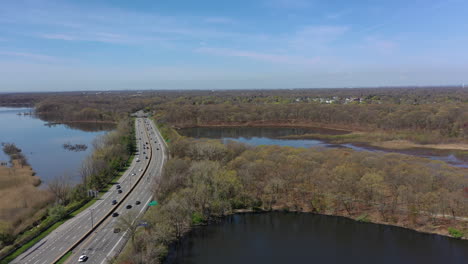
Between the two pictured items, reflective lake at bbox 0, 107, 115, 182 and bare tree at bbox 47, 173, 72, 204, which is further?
reflective lake at bbox 0, 107, 115, 182

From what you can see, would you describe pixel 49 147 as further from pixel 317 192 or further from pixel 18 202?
pixel 317 192

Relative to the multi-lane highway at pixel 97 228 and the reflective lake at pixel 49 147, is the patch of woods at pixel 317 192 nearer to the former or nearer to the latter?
the multi-lane highway at pixel 97 228

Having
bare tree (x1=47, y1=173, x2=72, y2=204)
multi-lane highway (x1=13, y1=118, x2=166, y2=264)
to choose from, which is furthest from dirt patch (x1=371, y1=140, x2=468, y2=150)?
bare tree (x1=47, y1=173, x2=72, y2=204)

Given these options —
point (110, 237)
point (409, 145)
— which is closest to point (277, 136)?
point (409, 145)

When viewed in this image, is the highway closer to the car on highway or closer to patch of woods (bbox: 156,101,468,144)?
the car on highway

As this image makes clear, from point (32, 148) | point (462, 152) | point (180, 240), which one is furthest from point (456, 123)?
point (32, 148)

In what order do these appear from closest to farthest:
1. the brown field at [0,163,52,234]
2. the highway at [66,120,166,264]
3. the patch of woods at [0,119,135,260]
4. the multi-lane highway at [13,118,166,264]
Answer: the highway at [66,120,166,264], the multi-lane highway at [13,118,166,264], the patch of woods at [0,119,135,260], the brown field at [0,163,52,234]
